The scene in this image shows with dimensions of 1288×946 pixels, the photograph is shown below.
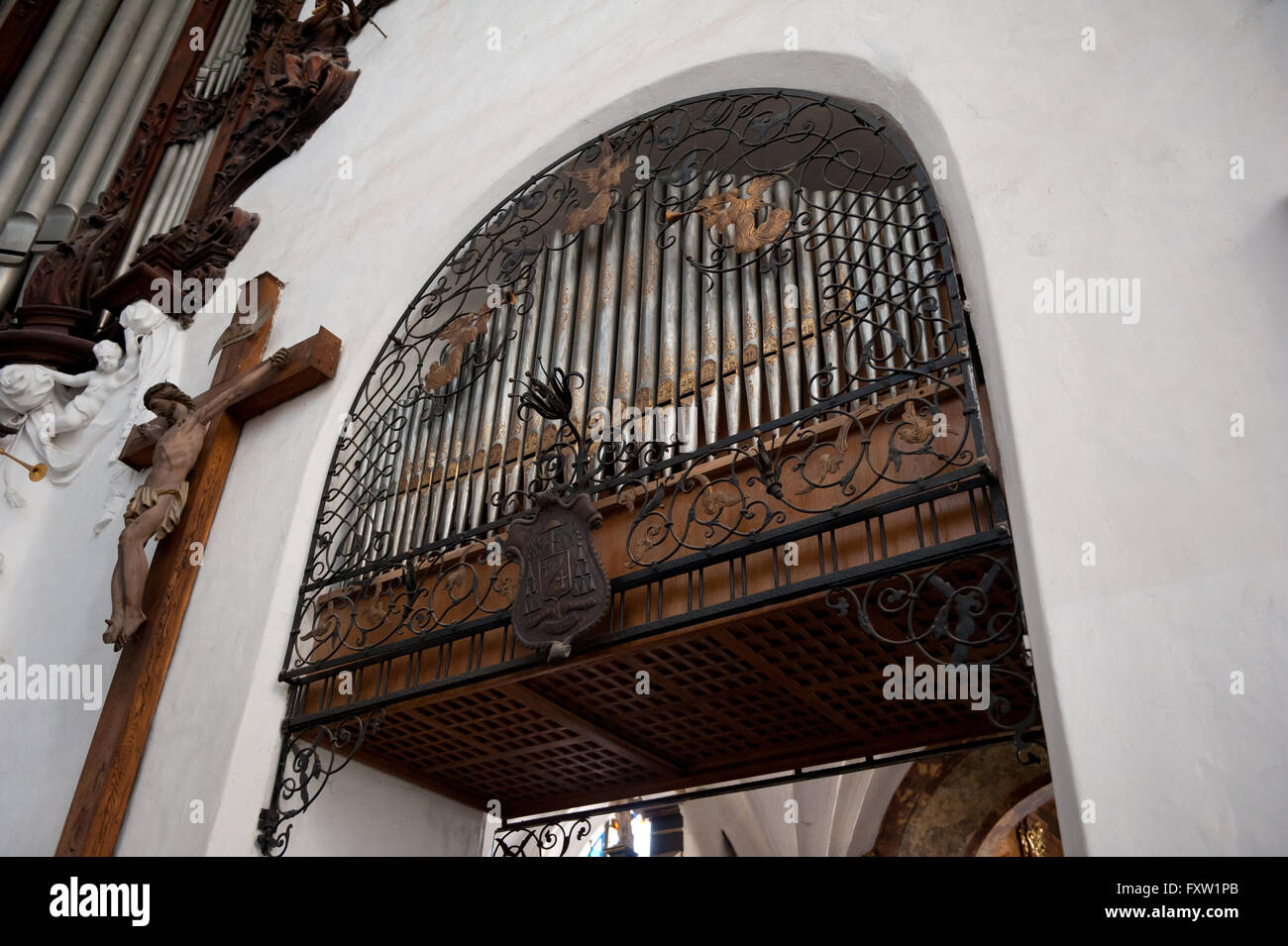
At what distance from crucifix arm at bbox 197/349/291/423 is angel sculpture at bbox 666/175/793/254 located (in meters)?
1.93

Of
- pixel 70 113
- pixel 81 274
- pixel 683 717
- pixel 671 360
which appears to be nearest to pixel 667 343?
pixel 671 360

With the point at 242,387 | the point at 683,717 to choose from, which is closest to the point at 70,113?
the point at 242,387

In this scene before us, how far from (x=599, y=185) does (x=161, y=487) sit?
89.1 inches

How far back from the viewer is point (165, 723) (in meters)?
3.79

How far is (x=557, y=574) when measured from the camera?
3129mm

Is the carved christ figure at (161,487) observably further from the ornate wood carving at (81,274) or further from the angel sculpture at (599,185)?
the ornate wood carving at (81,274)

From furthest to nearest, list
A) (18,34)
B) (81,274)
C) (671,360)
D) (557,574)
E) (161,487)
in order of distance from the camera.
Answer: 1. (18,34)
2. (81,274)
3. (161,487)
4. (671,360)
5. (557,574)

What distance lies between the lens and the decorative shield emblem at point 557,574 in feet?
9.93

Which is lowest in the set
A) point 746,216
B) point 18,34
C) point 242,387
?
point 242,387

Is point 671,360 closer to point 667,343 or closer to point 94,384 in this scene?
point 667,343

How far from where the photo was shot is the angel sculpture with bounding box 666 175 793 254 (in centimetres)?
351

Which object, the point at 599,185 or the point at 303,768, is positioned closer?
the point at 303,768

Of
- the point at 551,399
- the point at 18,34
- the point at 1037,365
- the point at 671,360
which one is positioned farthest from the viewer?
the point at 18,34

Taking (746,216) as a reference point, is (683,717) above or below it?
below
